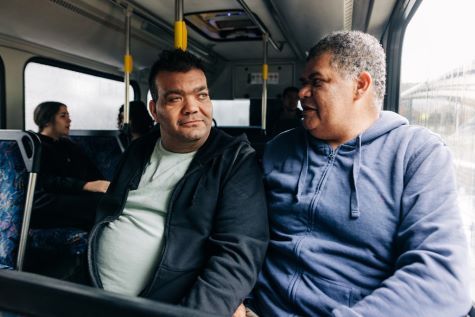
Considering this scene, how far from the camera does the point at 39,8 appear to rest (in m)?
3.16

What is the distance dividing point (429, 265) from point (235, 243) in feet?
2.00

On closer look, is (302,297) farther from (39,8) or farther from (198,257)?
(39,8)

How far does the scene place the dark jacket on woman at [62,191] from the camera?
9.40 feet

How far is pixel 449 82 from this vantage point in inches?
77.8

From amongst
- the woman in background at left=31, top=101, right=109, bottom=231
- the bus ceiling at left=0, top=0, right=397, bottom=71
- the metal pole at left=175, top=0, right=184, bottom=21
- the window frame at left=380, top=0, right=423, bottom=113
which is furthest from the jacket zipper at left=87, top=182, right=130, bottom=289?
the window frame at left=380, top=0, right=423, bottom=113

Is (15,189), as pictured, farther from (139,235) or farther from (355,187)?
(355,187)

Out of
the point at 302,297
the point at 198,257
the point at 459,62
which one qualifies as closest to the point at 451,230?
the point at 302,297

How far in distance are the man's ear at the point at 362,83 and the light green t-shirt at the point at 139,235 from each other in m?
0.76

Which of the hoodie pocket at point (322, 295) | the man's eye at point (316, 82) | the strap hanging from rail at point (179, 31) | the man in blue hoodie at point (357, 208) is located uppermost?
the strap hanging from rail at point (179, 31)

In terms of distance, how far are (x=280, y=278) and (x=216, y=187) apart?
1.36ft

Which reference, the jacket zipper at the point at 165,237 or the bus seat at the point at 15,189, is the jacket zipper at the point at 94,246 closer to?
the jacket zipper at the point at 165,237

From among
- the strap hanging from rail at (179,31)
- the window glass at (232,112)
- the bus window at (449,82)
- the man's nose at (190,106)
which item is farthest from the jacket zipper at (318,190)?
the window glass at (232,112)

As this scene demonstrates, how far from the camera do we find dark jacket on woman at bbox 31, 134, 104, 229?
287 cm

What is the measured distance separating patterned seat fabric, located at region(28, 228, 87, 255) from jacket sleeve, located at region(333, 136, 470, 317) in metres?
2.28
